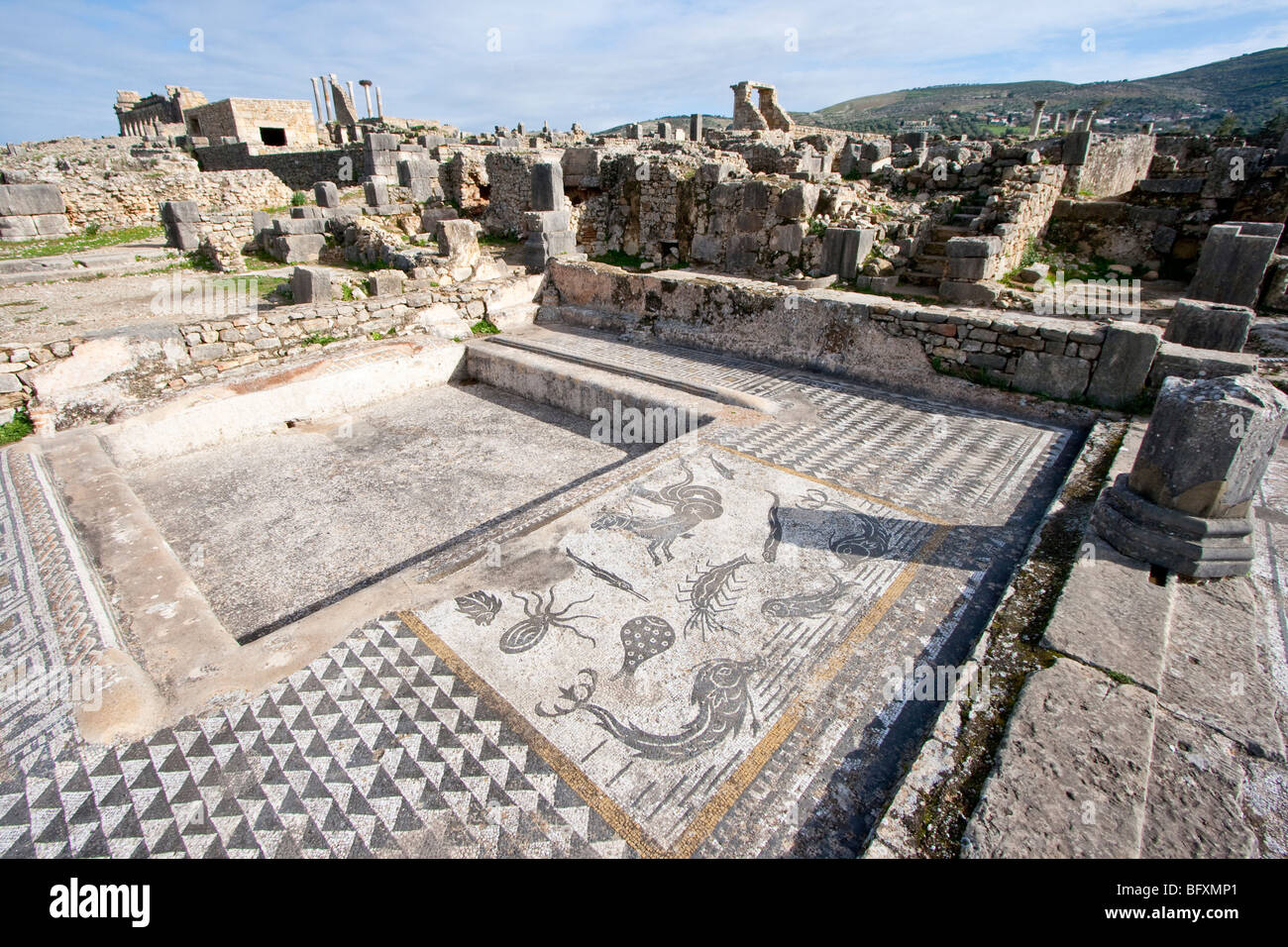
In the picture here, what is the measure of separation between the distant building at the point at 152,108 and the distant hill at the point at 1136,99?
52.8 m

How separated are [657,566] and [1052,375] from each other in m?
4.33

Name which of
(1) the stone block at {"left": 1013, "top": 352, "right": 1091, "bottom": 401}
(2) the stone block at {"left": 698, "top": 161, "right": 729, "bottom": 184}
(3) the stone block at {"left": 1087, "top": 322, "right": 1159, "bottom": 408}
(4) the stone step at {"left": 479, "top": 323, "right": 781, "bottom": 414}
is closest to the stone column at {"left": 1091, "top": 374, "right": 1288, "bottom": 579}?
(3) the stone block at {"left": 1087, "top": 322, "right": 1159, "bottom": 408}

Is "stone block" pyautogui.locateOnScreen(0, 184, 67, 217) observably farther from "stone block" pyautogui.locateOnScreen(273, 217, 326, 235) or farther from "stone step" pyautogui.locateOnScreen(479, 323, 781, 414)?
"stone step" pyautogui.locateOnScreen(479, 323, 781, 414)

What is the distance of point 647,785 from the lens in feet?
7.71

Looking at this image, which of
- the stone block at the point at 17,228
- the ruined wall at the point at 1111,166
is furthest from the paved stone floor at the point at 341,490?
the stone block at the point at 17,228

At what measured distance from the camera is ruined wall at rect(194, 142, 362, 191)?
20984 millimetres

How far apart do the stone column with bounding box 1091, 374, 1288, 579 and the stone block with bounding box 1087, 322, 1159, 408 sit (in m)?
2.22

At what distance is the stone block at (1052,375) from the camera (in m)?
5.43

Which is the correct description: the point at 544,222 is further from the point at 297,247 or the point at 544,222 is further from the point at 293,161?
the point at 293,161

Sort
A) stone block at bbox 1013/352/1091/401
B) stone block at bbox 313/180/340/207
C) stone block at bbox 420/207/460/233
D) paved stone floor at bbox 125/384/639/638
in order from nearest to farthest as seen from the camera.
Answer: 1. paved stone floor at bbox 125/384/639/638
2. stone block at bbox 1013/352/1091/401
3. stone block at bbox 420/207/460/233
4. stone block at bbox 313/180/340/207

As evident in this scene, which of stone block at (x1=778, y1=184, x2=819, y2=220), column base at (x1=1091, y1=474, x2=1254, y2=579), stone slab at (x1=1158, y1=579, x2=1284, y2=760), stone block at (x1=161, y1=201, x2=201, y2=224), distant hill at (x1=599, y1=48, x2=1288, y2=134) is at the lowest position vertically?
stone slab at (x1=1158, y1=579, x2=1284, y2=760)

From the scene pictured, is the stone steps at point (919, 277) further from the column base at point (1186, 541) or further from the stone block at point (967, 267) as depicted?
the column base at point (1186, 541)

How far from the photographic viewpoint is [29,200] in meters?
14.8

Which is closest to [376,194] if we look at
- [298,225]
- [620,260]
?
[298,225]
